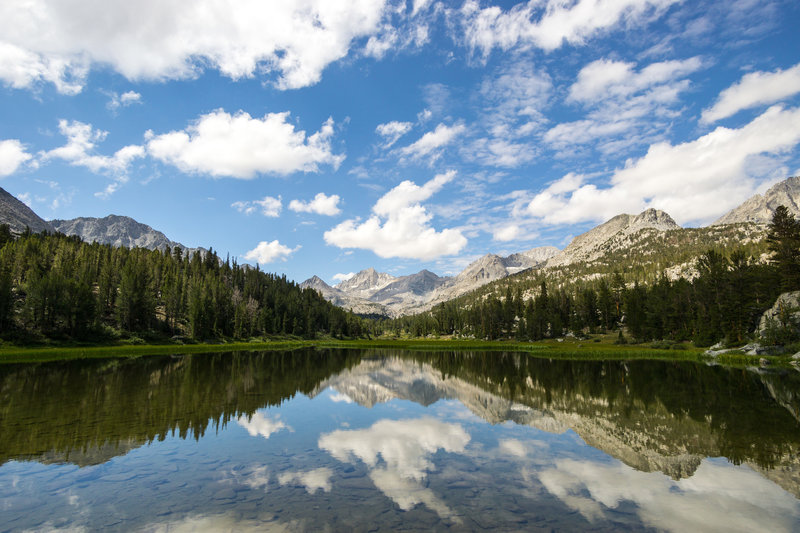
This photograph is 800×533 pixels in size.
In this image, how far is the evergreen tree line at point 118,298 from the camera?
86000mm

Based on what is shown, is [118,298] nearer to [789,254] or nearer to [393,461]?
[393,461]

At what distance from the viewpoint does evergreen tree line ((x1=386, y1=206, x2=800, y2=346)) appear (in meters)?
75.3

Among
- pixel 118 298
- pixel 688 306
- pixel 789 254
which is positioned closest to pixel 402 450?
pixel 789 254

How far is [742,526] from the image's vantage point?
38.3 feet

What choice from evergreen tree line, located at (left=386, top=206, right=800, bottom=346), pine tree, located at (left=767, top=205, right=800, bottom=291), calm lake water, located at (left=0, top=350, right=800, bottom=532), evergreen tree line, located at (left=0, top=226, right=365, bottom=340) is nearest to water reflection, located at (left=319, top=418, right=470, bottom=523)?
calm lake water, located at (left=0, top=350, right=800, bottom=532)

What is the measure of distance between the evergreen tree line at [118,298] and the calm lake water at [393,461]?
67.3m

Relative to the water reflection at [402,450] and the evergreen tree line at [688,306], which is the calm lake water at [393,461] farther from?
the evergreen tree line at [688,306]

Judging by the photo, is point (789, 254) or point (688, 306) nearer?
point (789, 254)

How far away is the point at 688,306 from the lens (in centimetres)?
10212

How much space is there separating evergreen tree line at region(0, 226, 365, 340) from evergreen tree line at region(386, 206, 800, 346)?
10330cm

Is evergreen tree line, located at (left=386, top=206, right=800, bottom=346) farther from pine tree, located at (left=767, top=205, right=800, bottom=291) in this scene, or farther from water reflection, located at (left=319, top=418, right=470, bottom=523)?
water reflection, located at (left=319, top=418, right=470, bottom=523)

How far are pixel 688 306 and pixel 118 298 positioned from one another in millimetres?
160003

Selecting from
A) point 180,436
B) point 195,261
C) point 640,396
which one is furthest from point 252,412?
point 195,261

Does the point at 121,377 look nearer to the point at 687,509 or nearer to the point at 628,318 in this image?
the point at 687,509
